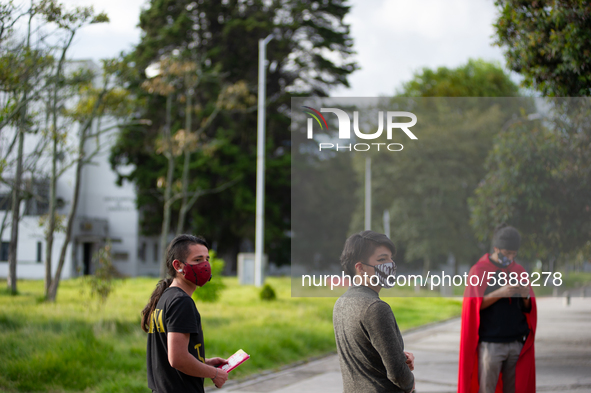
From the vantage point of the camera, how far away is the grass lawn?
7.59 m

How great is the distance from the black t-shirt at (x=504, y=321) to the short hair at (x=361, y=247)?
7.79 feet

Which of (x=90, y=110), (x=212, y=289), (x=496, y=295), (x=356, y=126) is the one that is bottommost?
(x=212, y=289)

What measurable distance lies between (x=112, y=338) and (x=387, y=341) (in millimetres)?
7221

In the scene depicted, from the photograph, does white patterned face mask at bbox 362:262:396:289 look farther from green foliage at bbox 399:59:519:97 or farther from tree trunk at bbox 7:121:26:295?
green foliage at bbox 399:59:519:97

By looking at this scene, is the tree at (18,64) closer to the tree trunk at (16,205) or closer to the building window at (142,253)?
the tree trunk at (16,205)

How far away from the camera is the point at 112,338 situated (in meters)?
9.52

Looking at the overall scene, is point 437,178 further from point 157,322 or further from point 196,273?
point 157,322

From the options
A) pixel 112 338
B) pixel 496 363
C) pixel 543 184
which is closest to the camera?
pixel 496 363

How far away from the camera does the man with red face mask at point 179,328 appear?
3377mm

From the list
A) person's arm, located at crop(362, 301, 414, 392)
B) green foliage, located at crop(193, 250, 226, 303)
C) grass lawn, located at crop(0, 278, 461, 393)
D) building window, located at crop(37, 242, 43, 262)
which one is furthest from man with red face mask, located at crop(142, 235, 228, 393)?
building window, located at crop(37, 242, 43, 262)

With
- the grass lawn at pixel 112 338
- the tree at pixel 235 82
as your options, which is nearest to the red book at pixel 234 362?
the grass lawn at pixel 112 338

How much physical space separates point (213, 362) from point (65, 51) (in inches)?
360

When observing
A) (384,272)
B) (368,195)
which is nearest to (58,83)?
(368,195)

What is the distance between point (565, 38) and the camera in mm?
8000
